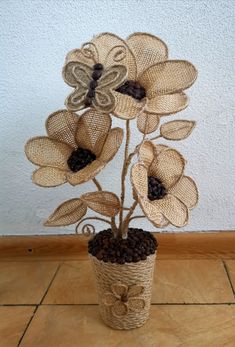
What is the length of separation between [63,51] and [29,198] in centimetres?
31

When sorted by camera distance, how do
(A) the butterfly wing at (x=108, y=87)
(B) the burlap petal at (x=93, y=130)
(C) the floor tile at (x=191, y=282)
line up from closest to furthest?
(A) the butterfly wing at (x=108, y=87)
(B) the burlap petal at (x=93, y=130)
(C) the floor tile at (x=191, y=282)

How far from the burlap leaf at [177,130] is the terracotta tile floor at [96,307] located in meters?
0.30

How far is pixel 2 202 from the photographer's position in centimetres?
77

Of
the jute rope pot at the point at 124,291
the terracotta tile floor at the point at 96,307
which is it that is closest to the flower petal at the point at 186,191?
the jute rope pot at the point at 124,291

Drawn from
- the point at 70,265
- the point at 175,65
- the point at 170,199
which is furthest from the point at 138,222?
the point at 175,65

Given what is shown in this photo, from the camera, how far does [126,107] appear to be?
436mm

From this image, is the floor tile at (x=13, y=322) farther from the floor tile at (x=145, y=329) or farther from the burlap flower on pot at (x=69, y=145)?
the burlap flower on pot at (x=69, y=145)

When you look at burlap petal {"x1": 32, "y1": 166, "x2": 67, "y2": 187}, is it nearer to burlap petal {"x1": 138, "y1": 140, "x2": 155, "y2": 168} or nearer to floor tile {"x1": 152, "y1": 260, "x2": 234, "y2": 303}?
burlap petal {"x1": 138, "y1": 140, "x2": 155, "y2": 168}

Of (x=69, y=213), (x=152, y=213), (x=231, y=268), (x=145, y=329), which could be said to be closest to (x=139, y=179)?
(x=152, y=213)

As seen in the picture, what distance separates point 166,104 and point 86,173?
140 mm

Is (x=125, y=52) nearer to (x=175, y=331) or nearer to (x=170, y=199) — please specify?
(x=170, y=199)

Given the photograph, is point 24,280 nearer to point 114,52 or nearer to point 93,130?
point 93,130

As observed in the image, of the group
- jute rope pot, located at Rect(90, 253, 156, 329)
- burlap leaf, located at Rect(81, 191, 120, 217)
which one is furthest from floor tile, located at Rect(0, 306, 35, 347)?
burlap leaf, located at Rect(81, 191, 120, 217)

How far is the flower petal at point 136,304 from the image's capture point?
21.8 inches
